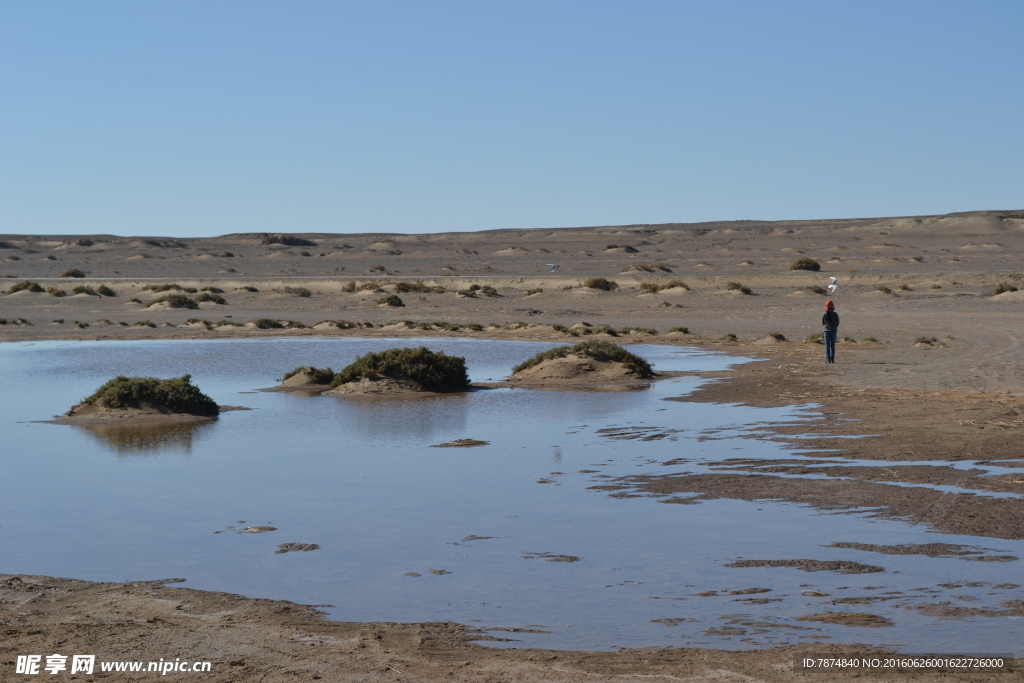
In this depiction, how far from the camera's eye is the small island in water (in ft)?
54.9

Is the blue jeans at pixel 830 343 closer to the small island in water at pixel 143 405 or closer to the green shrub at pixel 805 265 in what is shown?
the small island in water at pixel 143 405

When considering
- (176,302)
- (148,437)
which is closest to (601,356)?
(148,437)

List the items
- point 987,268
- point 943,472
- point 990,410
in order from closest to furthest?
1. point 943,472
2. point 990,410
3. point 987,268

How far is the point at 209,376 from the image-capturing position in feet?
78.7

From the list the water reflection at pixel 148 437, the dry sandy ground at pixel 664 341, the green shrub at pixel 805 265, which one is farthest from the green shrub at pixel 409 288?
the water reflection at pixel 148 437

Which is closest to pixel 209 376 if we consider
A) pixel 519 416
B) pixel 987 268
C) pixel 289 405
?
pixel 289 405

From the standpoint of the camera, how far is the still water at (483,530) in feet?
21.9

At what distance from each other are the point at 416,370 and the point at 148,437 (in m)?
6.09

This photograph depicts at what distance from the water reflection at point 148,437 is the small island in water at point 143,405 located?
0.55 m

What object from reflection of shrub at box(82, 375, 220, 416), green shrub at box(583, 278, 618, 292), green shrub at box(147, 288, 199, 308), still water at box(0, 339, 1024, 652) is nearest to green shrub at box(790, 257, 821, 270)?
green shrub at box(583, 278, 618, 292)

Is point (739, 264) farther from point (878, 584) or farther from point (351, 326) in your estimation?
point (878, 584)

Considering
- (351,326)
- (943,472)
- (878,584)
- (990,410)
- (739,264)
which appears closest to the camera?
(878,584)

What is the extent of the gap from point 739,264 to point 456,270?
66.1 ft

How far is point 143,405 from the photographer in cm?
1708
